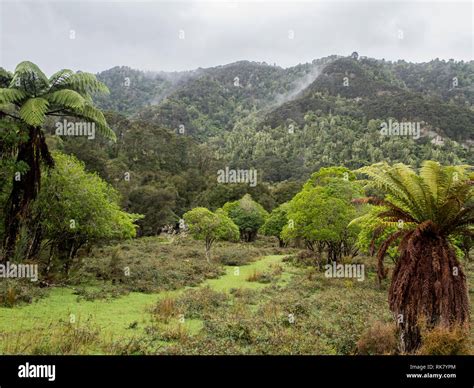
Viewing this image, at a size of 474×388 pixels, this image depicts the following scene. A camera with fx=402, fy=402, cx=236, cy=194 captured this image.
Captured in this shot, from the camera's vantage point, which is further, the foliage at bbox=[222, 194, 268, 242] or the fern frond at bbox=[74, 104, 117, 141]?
the foliage at bbox=[222, 194, 268, 242]

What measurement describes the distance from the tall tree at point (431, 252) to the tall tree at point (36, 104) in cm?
956

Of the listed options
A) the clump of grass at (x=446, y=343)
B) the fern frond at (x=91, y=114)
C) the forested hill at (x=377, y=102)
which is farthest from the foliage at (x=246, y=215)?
the forested hill at (x=377, y=102)

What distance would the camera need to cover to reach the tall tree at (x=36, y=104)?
40.1 ft

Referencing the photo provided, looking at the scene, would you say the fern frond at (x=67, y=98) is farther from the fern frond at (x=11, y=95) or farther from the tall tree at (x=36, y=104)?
the fern frond at (x=11, y=95)

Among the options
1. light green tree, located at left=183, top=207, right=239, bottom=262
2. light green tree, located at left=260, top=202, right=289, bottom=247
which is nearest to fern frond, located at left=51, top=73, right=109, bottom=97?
light green tree, located at left=183, top=207, right=239, bottom=262

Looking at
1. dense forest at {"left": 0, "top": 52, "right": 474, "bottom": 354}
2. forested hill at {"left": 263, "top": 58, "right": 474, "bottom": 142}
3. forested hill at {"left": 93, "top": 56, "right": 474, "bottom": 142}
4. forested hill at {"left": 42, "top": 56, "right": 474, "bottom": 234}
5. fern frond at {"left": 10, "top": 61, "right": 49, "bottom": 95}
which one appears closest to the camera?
dense forest at {"left": 0, "top": 52, "right": 474, "bottom": 354}

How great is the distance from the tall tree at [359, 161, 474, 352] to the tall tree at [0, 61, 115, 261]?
31.4 feet

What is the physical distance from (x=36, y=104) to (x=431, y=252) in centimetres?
1124

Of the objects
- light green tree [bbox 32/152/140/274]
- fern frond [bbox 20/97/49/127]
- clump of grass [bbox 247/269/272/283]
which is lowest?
clump of grass [bbox 247/269/272/283]

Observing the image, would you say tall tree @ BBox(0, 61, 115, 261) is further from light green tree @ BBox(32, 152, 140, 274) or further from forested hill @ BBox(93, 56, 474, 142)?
forested hill @ BBox(93, 56, 474, 142)

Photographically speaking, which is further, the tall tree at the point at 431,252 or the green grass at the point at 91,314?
the green grass at the point at 91,314

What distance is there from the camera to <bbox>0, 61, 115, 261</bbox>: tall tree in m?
12.2

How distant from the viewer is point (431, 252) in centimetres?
824
